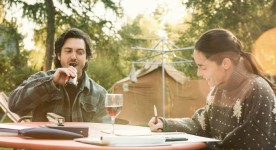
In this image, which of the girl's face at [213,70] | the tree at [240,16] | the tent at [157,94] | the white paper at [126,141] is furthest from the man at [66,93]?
the tree at [240,16]

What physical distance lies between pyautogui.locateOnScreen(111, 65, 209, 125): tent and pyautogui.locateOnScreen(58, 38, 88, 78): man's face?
11.2 m

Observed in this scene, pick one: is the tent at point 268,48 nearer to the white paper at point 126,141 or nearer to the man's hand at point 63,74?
the man's hand at point 63,74

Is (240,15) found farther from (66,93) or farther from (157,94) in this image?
(66,93)

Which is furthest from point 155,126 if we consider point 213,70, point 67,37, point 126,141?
point 67,37

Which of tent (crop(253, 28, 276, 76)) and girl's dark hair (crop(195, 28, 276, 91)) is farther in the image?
tent (crop(253, 28, 276, 76))

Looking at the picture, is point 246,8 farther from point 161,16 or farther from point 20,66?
point 161,16

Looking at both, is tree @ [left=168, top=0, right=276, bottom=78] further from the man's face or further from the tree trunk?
the man's face

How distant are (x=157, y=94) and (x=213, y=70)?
501 inches

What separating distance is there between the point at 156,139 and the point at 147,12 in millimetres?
48340

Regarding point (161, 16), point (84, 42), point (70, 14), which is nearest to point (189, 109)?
point (70, 14)

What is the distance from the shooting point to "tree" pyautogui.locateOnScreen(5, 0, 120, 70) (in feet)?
41.2

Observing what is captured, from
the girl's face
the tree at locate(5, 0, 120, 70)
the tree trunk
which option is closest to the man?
the girl's face

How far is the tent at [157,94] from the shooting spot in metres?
14.7

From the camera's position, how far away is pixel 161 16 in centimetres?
4709
